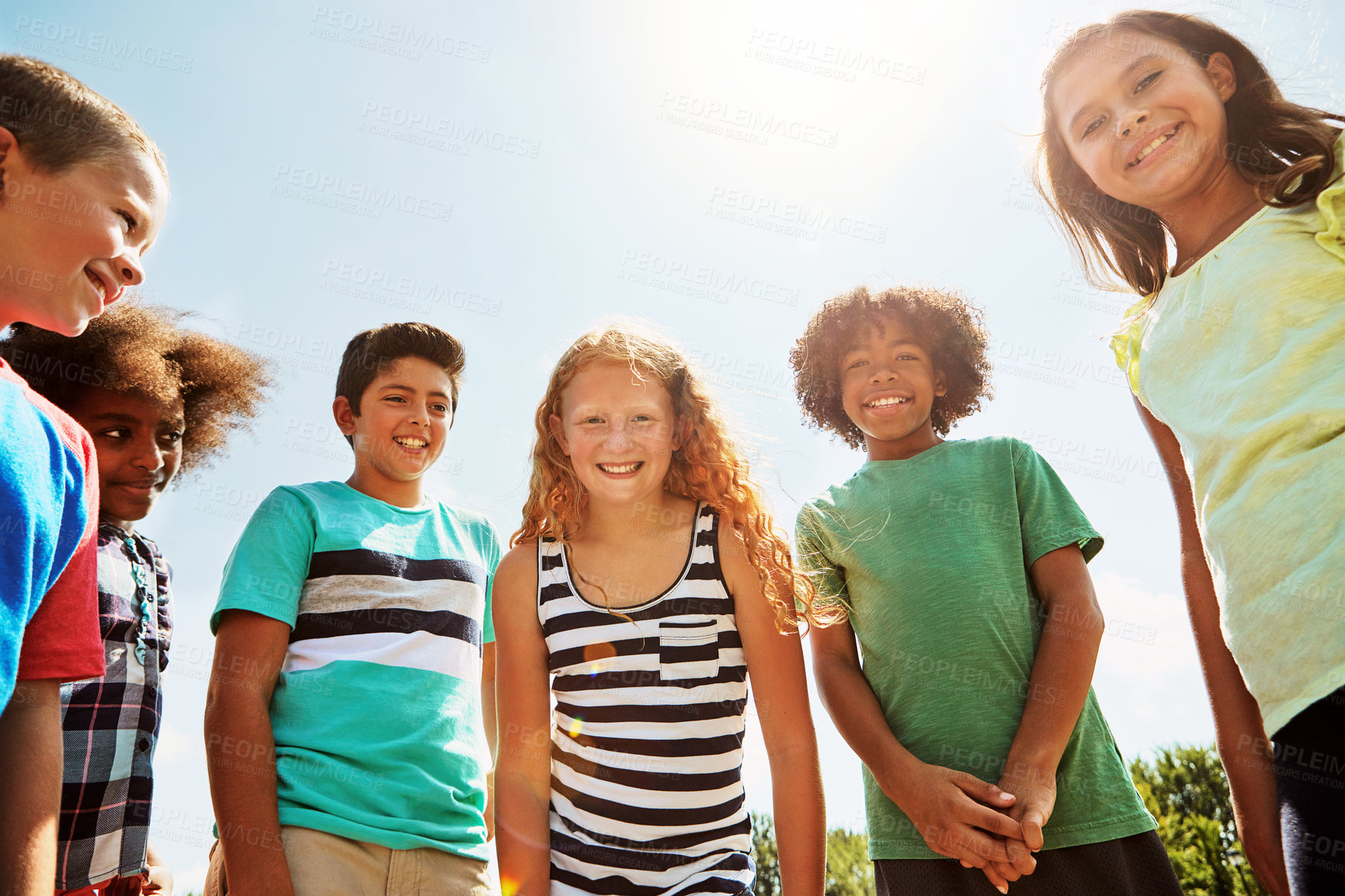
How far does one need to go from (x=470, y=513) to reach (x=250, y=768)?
1405mm

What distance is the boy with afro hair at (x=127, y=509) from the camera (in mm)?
2877

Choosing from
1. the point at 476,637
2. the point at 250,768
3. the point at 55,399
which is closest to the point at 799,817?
the point at 476,637

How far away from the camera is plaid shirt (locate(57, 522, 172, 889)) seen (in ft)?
9.23

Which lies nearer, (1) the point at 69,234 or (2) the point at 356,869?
(1) the point at 69,234

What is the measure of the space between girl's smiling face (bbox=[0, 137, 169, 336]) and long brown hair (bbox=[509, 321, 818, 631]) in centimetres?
157

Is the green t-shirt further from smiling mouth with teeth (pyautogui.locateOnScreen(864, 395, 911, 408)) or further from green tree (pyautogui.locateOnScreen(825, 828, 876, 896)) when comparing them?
green tree (pyautogui.locateOnScreen(825, 828, 876, 896))

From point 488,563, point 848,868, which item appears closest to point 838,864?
point 848,868

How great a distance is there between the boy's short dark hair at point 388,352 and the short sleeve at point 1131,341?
2.75m

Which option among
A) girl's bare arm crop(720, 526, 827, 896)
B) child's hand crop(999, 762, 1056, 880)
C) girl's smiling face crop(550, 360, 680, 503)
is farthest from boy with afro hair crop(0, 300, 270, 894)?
child's hand crop(999, 762, 1056, 880)

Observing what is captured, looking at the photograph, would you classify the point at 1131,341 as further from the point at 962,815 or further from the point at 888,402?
the point at 962,815

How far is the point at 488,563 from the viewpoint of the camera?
362 centimetres

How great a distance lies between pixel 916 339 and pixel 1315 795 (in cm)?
229

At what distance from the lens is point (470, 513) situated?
3752 mm

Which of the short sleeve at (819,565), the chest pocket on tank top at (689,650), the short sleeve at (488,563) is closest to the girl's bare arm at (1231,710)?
the short sleeve at (819,565)
